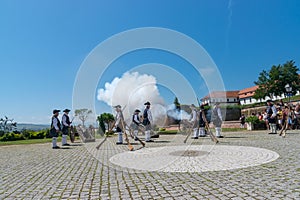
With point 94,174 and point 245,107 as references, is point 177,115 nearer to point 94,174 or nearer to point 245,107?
point 94,174

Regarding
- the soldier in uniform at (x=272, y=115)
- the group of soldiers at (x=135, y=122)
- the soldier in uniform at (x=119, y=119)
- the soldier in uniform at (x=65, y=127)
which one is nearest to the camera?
the soldier in uniform at (x=119, y=119)

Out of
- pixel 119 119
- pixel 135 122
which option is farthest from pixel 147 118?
pixel 119 119

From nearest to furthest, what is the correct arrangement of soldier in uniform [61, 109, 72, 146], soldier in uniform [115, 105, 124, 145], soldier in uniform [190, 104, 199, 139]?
soldier in uniform [115, 105, 124, 145] < soldier in uniform [61, 109, 72, 146] < soldier in uniform [190, 104, 199, 139]

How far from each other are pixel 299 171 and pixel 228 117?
46985mm

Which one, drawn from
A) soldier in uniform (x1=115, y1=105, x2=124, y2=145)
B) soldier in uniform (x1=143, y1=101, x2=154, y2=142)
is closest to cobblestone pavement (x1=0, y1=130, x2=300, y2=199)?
soldier in uniform (x1=115, y1=105, x2=124, y2=145)

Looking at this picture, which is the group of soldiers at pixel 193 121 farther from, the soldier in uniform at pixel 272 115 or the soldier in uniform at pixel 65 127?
the soldier in uniform at pixel 272 115

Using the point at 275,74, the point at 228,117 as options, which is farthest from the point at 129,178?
the point at 275,74

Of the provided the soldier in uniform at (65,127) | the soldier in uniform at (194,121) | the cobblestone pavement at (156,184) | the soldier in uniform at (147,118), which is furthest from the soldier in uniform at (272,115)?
the soldier in uniform at (65,127)

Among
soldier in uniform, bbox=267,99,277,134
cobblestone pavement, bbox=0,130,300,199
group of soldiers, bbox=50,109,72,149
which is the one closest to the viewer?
cobblestone pavement, bbox=0,130,300,199

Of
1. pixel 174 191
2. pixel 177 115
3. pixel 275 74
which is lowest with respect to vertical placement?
pixel 174 191

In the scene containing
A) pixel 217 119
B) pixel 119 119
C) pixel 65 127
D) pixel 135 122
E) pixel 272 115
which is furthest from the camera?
pixel 272 115

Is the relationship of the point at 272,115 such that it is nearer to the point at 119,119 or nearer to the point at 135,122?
the point at 135,122

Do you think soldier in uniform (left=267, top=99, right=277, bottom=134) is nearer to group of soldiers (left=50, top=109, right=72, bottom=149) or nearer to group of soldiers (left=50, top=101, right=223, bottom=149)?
group of soldiers (left=50, top=101, right=223, bottom=149)

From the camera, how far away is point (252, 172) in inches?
209
